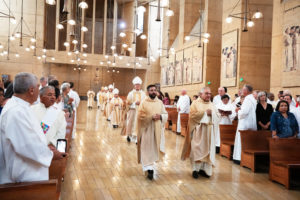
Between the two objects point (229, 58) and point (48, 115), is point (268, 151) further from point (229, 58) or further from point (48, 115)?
point (229, 58)

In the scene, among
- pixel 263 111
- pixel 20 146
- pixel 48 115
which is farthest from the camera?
pixel 263 111

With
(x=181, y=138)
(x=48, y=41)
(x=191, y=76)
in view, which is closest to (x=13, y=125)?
(x=181, y=138)

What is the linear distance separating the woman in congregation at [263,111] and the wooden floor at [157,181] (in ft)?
4.05

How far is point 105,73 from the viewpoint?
35.6 metres

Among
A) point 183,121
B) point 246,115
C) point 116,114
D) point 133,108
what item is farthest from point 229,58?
point 246,115

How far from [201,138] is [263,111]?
1.99 metres

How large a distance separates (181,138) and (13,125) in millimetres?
9009

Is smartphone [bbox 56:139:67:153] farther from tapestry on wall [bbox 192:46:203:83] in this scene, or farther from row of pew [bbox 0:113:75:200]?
tapestry on wall [bbox 192:46:203:83]

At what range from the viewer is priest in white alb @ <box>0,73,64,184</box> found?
2.15 meters

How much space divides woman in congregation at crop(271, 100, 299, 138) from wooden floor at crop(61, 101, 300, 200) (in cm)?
99

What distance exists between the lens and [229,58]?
15375 mm

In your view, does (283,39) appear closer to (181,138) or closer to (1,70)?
(181,138)

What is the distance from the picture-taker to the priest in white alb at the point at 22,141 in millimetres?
2154

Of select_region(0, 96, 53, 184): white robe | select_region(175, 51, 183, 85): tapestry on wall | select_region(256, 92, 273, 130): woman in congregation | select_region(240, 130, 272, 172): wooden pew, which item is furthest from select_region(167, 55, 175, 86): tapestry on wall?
select_region(0, 96, 53, 184): white robe
